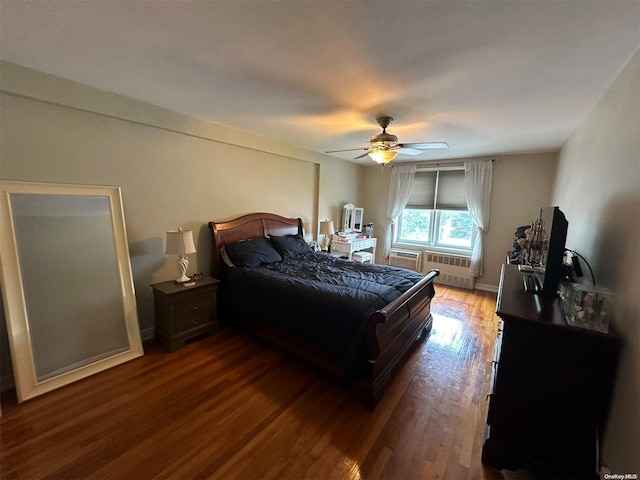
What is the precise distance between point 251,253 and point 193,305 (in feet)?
2.82

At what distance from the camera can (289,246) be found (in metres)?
3.69

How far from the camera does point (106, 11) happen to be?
4.22ft

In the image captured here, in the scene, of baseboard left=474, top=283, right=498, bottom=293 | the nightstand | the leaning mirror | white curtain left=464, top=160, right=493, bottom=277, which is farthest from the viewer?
baseboard left=474, top=283, right=498, bottom=293

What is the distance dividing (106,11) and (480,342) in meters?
3.93

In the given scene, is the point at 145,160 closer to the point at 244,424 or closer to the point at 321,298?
the point at 321,298

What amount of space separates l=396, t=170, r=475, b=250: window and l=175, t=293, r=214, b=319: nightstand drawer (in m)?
4.12

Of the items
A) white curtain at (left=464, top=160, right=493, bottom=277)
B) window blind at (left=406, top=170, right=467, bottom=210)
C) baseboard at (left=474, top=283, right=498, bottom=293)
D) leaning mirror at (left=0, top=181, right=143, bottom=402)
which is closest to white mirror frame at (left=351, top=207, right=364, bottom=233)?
window blind at (left=406, top=170, right=467, bottom=210)

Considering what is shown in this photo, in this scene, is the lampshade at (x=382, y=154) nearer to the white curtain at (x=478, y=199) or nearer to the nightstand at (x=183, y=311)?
the nightstand at (x=183, y=311)

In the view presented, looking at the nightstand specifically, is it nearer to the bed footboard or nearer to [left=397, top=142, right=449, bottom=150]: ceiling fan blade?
the bed footboard

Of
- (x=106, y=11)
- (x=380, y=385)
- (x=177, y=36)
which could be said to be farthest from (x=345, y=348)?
(x=106, y=11)

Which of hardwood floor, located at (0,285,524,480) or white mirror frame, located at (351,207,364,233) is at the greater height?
white mirror frame, located at (351,207,364,233)

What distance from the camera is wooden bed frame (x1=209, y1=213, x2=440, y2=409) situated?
192 centimetres

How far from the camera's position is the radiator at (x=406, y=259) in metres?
5.17

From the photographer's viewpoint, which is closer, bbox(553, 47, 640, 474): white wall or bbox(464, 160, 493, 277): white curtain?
bbox(553, 47, 640, 474): white wall
